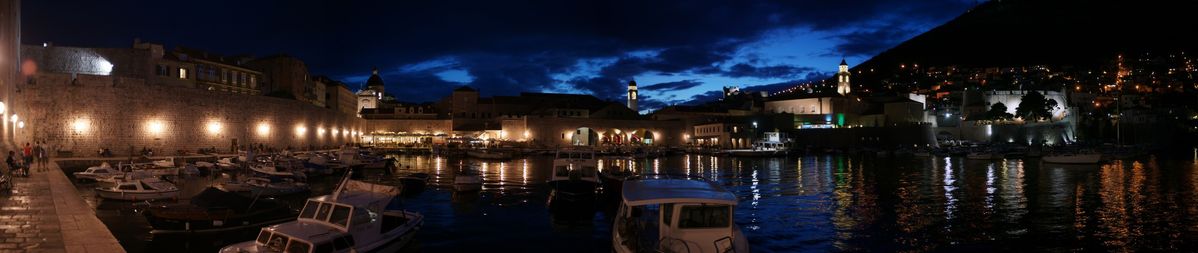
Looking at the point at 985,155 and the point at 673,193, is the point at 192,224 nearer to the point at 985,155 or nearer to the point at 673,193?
the point at 673,193

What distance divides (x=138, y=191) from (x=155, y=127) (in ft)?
56.0

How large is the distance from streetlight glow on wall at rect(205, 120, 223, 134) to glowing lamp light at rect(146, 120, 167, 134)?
2677mm

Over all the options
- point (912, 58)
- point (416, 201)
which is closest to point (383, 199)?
point (416, 201)

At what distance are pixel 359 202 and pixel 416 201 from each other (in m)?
10.1

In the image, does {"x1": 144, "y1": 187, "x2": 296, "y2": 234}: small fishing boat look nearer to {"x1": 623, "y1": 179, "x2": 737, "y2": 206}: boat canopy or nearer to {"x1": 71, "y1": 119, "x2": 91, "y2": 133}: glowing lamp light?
{"x1": 623, "y1": 179, "x2": 737, "y2": 206}: boat canopy

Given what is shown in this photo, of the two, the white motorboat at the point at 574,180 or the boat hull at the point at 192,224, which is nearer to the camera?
the boat hull at the point at 192,224


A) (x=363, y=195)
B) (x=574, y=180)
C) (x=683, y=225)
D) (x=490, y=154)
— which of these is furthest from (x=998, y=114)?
(x=363, y=195)

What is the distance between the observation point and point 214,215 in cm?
1299

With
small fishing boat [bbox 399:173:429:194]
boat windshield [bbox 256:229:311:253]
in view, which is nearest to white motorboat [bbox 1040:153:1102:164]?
small fishing boat [bbox 399:173:429:194]

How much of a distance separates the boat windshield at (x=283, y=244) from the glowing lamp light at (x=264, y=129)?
34035mm

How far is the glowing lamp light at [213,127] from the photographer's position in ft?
119

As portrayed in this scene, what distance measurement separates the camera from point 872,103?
8281 cm

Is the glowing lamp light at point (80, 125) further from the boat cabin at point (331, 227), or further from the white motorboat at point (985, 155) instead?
the white motorboat at point (985, 155)

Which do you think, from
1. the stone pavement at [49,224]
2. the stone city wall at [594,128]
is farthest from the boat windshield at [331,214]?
the stone city wall at [594,128]
